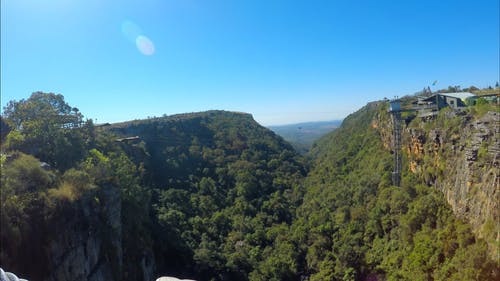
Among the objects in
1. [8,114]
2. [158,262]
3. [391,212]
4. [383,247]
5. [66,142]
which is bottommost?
[158,262]

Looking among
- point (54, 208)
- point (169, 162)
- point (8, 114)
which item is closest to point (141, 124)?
point (169, 162)

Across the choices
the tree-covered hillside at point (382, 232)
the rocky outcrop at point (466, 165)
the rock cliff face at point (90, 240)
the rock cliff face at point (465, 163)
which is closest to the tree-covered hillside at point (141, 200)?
the rock cliff face at point (90, 240)

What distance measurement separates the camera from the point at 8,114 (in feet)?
80.9

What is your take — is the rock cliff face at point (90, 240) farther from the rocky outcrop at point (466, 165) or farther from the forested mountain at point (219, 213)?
the rocky outcrop at point (466, 165)

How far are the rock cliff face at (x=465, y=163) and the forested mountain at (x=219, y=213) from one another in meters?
0.13

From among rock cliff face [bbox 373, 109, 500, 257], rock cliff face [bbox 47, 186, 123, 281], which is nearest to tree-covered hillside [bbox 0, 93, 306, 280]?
rock cliff face [bbox 47, 186, 123, 281]

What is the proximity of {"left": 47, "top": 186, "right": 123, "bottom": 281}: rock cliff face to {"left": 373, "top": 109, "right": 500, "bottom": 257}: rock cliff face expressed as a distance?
20.8m

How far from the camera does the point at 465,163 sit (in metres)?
19.4

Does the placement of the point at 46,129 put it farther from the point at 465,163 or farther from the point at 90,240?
the point at 465,163

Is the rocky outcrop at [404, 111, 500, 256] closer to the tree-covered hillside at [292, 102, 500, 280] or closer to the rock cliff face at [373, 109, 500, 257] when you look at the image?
the rock cliff face at [373, 109, 500, 257]

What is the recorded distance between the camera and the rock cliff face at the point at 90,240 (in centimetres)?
1534

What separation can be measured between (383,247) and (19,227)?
24.6 meters

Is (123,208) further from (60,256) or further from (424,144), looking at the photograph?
(424,144)

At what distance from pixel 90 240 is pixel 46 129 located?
388 inches
